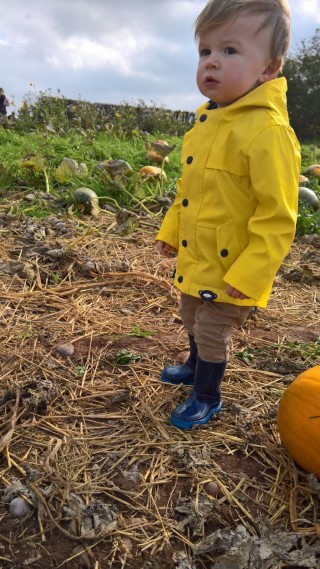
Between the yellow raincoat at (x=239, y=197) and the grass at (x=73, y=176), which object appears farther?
the grass at (x=73, y=176)

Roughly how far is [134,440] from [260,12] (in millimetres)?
1522

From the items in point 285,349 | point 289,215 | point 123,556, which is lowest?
point 123,556

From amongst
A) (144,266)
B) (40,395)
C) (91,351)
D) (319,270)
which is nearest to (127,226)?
(144,266)

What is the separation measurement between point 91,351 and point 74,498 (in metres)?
0.96

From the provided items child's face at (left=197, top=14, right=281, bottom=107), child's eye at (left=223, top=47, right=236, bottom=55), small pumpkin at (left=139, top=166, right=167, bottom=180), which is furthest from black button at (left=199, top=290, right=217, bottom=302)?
small pumpkin at (left=139, top=166, right=167, bottom=180)

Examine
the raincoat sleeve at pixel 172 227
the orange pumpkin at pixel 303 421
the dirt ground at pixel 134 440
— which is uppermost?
the raincoat sleeve at pixel 172 227

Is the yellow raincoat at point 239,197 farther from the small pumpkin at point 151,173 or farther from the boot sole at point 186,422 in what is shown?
the small pumpkin at point 151,173

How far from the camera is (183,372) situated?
92.2 inches

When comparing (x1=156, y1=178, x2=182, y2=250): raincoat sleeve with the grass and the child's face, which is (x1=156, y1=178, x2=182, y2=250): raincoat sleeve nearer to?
the child's face

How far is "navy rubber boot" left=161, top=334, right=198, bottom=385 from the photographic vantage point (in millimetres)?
2336

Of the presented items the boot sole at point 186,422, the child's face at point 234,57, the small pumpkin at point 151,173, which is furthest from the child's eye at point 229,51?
the small pumpkin at point 151,173

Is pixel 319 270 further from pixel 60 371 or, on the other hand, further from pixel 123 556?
pixel 123 556

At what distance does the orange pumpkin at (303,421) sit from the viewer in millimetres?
1770

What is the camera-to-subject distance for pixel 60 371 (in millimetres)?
2352
